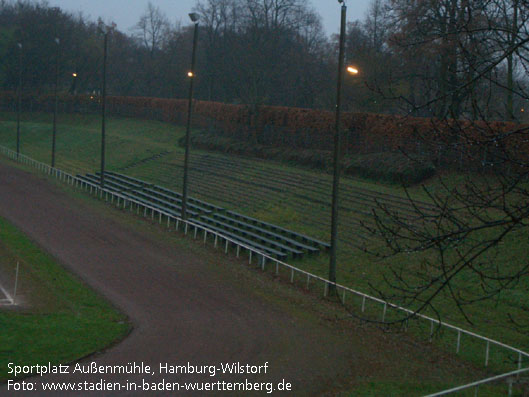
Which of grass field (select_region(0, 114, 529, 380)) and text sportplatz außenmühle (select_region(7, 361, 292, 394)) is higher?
grass field (select_region(0, 114, 529, 380))

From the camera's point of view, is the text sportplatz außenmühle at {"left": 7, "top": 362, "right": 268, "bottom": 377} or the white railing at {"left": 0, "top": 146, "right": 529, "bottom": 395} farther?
the white railing at {"left": 0, "top": 146, "right": 529, "bottom": 395}

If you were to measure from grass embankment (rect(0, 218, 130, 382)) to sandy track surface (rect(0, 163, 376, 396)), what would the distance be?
0.41 metres

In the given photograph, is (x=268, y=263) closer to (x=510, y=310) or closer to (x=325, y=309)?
(x=325, y=309)

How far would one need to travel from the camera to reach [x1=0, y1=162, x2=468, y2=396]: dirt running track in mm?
10734

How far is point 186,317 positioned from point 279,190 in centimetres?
1621

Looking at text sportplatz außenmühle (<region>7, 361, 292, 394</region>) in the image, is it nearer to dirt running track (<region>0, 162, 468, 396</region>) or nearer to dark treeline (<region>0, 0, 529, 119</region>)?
dirt running track (<region>0, 162, 468, 396</region>)

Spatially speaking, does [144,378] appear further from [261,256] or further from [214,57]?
[214,57]

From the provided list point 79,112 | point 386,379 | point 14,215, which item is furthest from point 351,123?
point 79,112

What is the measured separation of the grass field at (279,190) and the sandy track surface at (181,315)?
3023 mm

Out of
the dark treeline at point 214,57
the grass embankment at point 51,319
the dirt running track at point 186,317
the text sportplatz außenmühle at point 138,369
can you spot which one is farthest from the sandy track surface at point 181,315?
the dark treeline at point 214,57

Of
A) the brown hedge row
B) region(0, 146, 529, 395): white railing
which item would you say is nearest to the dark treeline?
the brown hedge row

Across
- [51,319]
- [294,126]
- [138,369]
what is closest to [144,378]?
[138,369]

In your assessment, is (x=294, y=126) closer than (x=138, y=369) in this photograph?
No

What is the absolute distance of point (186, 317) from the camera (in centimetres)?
1376
